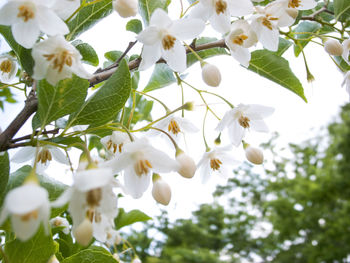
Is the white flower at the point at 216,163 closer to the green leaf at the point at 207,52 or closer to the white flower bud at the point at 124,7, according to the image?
the green leaf at the point at 207,52

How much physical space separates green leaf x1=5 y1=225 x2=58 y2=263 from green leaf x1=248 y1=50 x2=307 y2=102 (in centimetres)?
77

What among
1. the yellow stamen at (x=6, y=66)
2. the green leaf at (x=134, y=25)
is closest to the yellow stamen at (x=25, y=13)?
the green leaf at (x=134, y=25)

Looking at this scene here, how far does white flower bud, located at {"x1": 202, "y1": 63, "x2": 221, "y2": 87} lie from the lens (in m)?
1.00

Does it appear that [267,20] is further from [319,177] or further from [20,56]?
[319,177]

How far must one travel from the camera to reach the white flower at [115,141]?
1052 mm

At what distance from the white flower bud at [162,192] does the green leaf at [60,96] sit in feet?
0.88

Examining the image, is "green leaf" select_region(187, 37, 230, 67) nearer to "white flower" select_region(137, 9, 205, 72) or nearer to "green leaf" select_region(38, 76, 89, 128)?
"white flower" select_region(137, 9, 205, 72)

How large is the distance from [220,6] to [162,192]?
19.3 inches

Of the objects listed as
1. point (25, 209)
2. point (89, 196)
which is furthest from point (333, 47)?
point (25, 209)

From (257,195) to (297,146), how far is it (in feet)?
9.48

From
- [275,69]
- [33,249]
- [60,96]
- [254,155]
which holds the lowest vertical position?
[254,155]

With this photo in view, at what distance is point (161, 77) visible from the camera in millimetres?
1376

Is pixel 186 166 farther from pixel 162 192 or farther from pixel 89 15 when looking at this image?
pixel 89 15

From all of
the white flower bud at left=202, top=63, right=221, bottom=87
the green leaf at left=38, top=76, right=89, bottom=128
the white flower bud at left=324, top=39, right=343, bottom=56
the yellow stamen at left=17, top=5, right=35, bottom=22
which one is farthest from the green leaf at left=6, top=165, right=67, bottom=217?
the white flower bud at left=324, top=39, right=343, bottom=56
